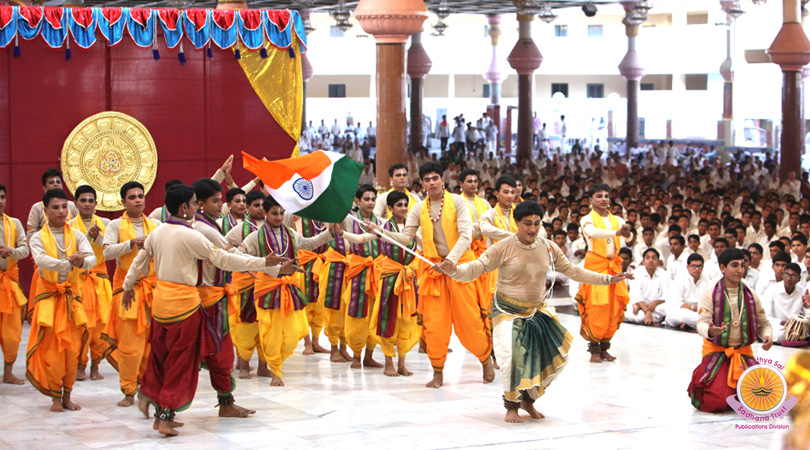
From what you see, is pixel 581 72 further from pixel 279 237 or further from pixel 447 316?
pixel 279 237

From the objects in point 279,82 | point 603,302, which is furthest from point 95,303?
point 603,302

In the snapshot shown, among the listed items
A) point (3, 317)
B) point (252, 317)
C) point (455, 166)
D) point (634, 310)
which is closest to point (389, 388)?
point (252, 317)

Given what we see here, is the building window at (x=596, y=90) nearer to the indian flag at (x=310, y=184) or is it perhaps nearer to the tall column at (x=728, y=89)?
the tall column at (x=728, y=89)

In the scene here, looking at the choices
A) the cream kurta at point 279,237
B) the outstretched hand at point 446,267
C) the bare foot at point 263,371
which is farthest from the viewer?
the bare foot at point 263,371

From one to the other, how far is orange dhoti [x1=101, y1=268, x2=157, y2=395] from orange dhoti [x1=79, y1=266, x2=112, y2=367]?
0.26m

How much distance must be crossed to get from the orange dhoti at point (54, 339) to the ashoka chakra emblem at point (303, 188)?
1611 mm

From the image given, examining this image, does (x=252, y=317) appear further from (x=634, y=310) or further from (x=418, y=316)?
(x=634, y=310)

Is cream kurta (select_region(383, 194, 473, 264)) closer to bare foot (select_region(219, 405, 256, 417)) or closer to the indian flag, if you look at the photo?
the indian flag

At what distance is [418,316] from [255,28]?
3.73 metres

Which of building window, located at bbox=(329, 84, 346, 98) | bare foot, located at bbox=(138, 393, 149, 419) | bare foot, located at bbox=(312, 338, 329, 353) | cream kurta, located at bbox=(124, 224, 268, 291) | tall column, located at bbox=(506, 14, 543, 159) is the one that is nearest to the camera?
cream kurta, located at bbox=(124, 224, 268, 291)

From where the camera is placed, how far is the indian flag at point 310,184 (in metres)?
6.13

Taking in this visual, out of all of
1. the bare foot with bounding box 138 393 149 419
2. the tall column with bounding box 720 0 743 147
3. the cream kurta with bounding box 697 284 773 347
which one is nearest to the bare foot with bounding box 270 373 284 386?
the bare foot with bounding box 138 393 149 419

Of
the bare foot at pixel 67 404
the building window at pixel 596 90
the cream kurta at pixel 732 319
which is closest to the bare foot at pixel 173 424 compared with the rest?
the bare foot at pixel 67 404

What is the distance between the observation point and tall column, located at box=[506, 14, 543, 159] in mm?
21797
